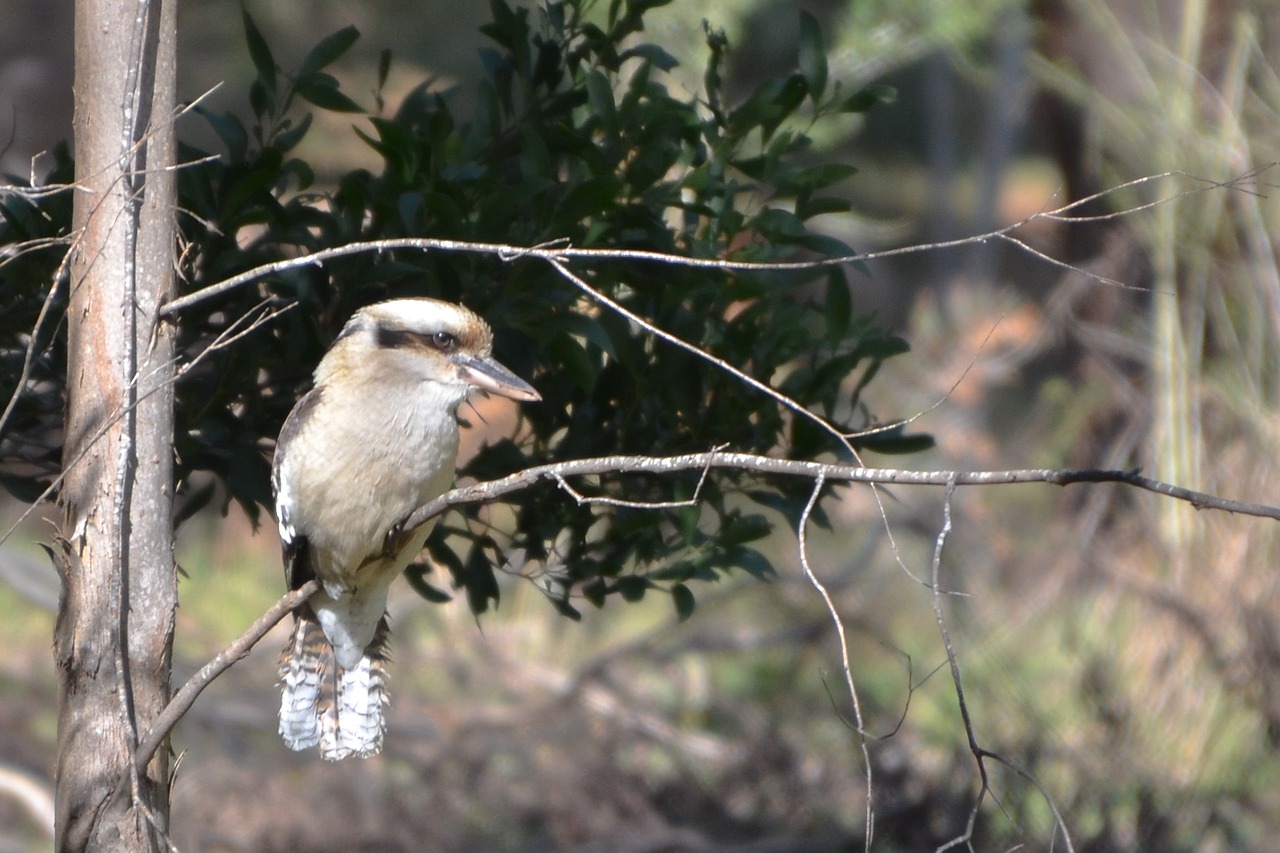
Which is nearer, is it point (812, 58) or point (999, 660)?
point (812, 58)

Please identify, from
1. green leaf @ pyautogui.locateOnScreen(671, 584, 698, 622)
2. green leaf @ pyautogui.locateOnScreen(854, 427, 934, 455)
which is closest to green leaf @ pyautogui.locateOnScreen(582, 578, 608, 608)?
green leaf @ pyautogui.locateOnScreen(671, 584, 698, 622)

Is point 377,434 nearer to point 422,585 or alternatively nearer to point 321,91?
point 422,585

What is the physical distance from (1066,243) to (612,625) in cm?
335

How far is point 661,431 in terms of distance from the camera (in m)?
2.56

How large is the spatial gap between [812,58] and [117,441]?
1.39 meters

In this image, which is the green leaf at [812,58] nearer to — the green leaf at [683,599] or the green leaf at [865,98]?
the green leaf at [865,98]

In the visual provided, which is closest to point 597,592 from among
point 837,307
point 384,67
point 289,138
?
point 837,307

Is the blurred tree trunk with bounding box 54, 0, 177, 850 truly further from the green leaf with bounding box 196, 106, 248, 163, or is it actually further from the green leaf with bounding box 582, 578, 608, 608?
the green leaf with bounding box 582, 578, 608, 608

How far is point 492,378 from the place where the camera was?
7.71ft

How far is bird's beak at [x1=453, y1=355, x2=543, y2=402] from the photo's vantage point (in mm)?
2307

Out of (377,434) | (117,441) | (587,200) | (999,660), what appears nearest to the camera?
(117,441)

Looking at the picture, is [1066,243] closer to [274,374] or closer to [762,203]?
[762,203]

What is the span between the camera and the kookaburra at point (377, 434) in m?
2.37

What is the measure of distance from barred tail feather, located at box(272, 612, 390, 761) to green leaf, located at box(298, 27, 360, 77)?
1.13 metres
